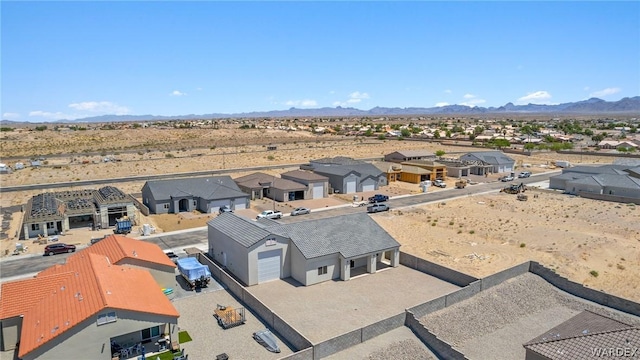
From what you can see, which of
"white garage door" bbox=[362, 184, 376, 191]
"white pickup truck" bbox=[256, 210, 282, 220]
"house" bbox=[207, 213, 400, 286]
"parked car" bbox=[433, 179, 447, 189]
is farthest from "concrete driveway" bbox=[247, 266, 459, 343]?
"parked car" bbox=[433, 179, 447, 189]

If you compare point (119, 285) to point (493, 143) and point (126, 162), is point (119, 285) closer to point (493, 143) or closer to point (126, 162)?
point (126, 162)

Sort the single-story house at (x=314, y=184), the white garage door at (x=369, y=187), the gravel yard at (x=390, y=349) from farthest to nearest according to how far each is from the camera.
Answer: the white garage door at (x=369, y=187) → the single-story house at (x=314, y=184) → the gravel yard at (x=390, y=349)

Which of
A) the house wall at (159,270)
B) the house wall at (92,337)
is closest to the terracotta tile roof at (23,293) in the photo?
the house wall at (159,270)

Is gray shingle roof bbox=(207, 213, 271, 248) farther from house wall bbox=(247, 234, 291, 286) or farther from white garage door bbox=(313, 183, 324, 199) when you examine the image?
white garage door bbox=(313, 183, 324, 199)

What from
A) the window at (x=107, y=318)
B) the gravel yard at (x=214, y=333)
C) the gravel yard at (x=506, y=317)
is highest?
the window at (x=107, y=318)

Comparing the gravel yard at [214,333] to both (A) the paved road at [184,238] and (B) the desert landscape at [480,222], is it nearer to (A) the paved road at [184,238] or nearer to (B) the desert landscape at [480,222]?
(A) the paved road at [184,238]

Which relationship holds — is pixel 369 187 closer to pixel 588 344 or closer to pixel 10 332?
pixel 588 344

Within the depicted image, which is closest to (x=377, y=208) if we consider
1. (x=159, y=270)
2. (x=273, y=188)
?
(x=273, y=188)
